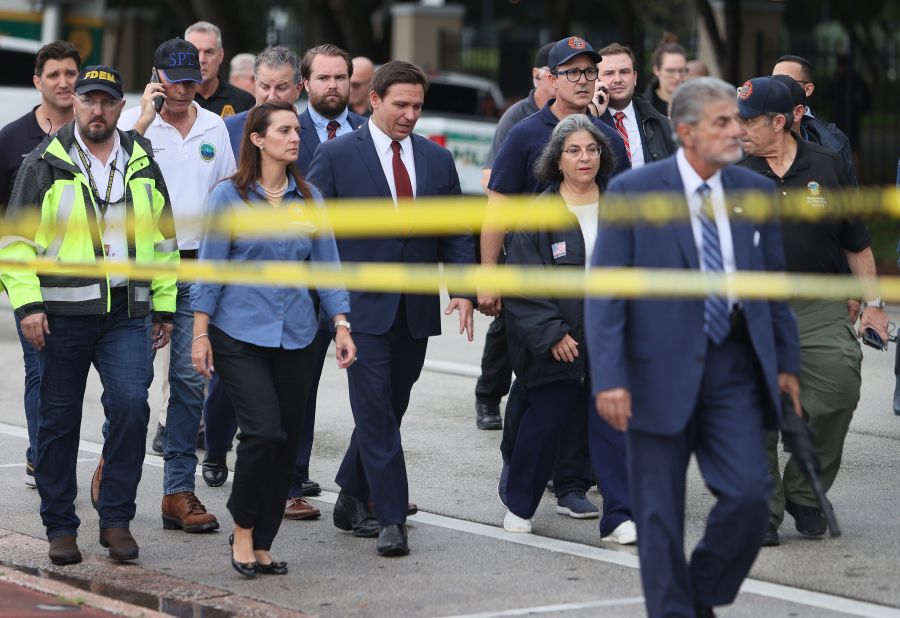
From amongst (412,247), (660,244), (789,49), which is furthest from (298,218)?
(789,49)

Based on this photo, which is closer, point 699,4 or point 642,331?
point 642,331

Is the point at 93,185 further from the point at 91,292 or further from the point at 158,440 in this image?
the point at 158,440

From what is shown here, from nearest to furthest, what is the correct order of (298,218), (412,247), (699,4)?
(298,218) → (412,247) → (699,4)

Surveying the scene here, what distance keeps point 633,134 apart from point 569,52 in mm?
1135

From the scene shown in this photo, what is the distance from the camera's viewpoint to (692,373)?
5.30 meters

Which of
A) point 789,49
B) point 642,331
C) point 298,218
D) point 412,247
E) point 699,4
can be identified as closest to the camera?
point 642,331

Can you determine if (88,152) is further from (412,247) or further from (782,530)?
(782,530)

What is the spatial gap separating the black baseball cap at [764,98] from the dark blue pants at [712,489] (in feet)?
6.10

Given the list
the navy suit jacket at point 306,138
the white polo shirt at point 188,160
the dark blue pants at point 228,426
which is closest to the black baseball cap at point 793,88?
the navy suit jacket at point 306,138

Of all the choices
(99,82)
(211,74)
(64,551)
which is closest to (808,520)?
(64,551)

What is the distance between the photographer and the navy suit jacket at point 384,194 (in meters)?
7.12

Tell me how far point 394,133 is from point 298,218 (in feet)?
2.52

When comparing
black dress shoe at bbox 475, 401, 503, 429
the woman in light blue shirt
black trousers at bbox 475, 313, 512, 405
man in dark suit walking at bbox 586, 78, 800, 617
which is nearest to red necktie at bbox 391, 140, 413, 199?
the woman in light blue shirt

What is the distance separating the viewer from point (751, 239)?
17.9 ft
